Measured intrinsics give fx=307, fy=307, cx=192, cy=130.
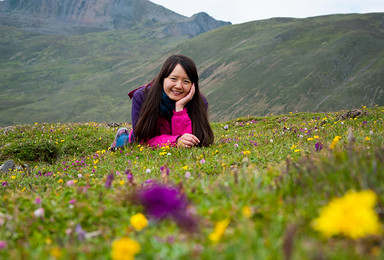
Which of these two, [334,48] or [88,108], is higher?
[334,48]

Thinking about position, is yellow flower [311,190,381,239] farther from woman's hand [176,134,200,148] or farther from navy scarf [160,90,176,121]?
navy scarf [160,90,176,121]

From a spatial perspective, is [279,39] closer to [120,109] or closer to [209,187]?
[120,109]

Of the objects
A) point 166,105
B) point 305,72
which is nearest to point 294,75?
point 305,72

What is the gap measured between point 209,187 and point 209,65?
631ft

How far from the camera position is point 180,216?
2184 mm

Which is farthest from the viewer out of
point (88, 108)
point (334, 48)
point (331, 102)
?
point (88, 108)

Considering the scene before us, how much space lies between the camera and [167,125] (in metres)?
9.73

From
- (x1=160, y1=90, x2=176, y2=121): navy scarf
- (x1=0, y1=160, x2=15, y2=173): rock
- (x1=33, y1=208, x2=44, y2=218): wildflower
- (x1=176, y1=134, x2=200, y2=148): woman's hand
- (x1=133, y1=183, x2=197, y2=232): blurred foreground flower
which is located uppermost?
(x1=160, y1=90, x2=176, y2=121): navy scarf

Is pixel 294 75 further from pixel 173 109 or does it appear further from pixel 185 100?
pixel 185 100

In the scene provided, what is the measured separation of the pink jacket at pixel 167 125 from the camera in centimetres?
896

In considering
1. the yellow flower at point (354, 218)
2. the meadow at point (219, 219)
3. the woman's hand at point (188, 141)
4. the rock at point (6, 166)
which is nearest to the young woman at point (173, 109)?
the woman's hand at point (188, 141)

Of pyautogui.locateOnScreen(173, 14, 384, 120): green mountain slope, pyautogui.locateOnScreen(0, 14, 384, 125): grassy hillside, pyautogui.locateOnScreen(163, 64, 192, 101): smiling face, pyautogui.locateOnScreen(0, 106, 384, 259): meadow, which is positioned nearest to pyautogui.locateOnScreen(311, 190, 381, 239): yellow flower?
pyautogui.locateOnScreen(0, 106, 384, 259): meadow

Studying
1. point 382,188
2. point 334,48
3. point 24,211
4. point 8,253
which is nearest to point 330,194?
point 382,188

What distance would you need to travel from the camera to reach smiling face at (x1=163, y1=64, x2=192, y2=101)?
28.0ft
